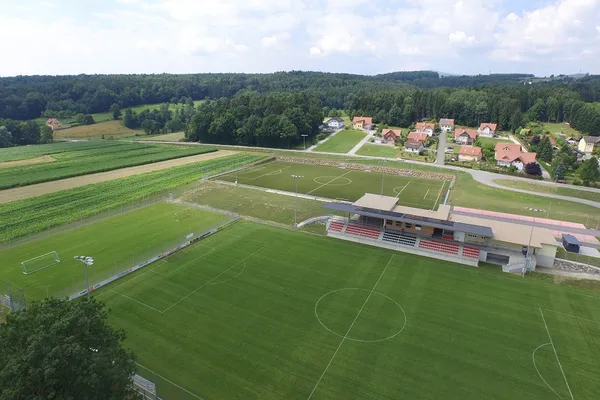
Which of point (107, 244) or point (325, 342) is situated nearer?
point (325, 342)

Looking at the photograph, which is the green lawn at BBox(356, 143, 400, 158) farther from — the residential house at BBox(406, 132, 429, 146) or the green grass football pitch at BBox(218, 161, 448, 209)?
the green grass football pitch at BBox(218, 161, 448, 209)

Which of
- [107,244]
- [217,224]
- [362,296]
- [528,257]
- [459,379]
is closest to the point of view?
[459,379]

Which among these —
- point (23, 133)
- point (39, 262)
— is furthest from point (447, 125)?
point (23, 133)

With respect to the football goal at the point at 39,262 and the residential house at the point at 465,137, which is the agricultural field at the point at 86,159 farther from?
the residential house at the point at 465,137

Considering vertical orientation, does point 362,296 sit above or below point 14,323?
below

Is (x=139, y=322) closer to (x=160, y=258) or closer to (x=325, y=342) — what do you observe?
(x=160, y=258)

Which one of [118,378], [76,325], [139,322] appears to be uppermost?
[76,325]

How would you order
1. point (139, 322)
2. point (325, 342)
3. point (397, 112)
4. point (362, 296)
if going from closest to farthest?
point (325, 342)
point (139, 322)
point (362, 296)
point (397, 112)

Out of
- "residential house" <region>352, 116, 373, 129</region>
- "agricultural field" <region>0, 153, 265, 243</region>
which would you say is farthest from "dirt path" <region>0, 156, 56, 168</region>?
"residential house" <region>352, 116, 373, 129</region>

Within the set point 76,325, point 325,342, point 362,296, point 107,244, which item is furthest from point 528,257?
point 107,244

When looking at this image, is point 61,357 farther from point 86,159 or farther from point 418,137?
point 418,137
